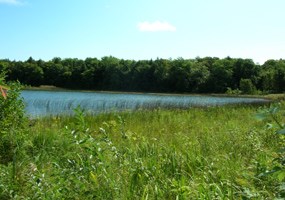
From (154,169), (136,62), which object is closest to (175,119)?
(154,169)

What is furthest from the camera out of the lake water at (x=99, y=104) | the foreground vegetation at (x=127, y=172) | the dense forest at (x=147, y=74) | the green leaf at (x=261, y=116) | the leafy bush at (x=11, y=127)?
the dense forest at (x=147, y=74)

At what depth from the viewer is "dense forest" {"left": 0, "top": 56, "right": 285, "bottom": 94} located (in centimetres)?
9606

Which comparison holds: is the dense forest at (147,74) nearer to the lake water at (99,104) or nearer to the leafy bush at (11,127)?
the lake water at (99,104)

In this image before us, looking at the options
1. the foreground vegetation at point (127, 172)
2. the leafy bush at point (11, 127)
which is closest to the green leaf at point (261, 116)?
the foreground vegetation at point (127, 172)

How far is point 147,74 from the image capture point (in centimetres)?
10838

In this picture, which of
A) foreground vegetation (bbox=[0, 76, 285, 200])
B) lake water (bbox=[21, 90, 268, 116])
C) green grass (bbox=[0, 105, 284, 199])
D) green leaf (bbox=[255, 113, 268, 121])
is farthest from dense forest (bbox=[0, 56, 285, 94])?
green leaf (bbox=[255, 113, 268, 121])

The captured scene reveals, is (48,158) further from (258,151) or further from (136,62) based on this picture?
(136,62)

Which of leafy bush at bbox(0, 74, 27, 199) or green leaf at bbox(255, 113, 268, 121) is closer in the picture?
green leaf at bbox(255, 113, 268, 121)

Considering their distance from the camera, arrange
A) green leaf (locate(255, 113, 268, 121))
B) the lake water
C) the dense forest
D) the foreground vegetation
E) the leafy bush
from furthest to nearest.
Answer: the dense forest → the lake water → the leafy bush → the foreground vegetation → green leaf (locate(255, 113, 268, 121))

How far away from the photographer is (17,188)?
10.2 ft

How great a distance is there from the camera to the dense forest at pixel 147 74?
96.1 meters

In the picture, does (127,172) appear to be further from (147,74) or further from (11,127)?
(147,74)

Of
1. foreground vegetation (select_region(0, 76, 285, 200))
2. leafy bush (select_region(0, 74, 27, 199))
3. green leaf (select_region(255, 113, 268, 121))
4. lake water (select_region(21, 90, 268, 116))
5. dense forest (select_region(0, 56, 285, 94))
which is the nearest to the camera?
green leaf (select_region(255, 113, 268, 121))

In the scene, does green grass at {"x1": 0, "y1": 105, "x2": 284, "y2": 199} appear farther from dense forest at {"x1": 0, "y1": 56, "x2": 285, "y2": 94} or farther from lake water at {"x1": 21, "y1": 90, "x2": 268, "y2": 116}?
dense forest at {"x1": 0, "y1": 56, "x2": 285, "y2": 94}
